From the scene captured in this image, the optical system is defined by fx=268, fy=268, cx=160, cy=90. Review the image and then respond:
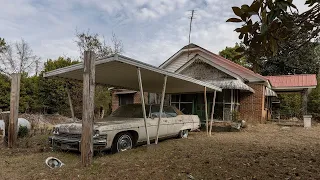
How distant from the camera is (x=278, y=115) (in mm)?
24266

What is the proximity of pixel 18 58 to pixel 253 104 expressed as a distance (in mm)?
27739

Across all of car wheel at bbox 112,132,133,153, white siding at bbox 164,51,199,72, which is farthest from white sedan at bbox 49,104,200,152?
white siding at bbox 164,51,199,72

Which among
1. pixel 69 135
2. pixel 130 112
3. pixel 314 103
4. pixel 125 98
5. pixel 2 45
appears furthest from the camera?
pixel 2 45

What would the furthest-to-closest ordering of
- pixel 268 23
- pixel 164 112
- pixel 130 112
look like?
pixel 164 112 < pixel 130 112 < pixel 268 23

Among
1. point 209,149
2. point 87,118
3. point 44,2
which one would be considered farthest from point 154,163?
point 44,2

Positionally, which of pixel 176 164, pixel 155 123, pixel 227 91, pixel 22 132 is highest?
pixel 227 91

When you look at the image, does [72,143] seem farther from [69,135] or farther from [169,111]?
[169,111]

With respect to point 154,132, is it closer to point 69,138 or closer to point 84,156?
point 69,138

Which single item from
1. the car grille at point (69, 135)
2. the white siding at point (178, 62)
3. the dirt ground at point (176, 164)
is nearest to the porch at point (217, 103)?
the white siding at point (178, 62)

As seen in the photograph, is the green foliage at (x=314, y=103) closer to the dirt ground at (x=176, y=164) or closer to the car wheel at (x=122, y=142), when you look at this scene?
the dirt ground at (x=176, y=164)

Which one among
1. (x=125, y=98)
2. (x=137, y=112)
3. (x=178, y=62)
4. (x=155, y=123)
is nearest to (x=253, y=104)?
(x=178, y=62)

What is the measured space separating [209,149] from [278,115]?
60.5 feet

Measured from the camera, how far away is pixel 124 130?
788cm

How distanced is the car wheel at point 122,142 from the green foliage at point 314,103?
18.7m
